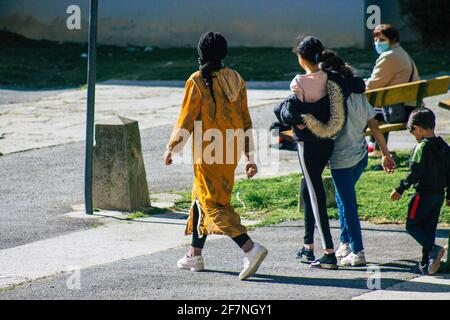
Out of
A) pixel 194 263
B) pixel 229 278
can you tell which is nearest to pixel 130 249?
pixel 194 263

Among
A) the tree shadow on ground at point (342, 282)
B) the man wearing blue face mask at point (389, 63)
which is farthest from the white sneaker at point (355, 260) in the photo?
the man wearing blue face mask at point (389, 63)

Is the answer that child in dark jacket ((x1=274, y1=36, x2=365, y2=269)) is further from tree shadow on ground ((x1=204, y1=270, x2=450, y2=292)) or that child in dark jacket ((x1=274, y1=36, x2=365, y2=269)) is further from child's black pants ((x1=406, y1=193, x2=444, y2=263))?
child's black pants ((x1=406, y1=193, x2=444, y2=263))

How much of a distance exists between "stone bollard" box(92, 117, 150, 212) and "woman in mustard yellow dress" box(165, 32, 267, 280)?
2.43 m

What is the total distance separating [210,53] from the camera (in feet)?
23.5

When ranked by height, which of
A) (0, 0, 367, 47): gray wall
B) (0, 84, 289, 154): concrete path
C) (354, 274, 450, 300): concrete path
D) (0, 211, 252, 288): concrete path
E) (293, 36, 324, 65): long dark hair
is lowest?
(0, 211, 252, 288): concrete path

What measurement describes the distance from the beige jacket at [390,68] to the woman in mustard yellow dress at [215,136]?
3.69 m

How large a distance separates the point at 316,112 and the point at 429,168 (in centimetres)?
90

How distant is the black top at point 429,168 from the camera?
278 inches

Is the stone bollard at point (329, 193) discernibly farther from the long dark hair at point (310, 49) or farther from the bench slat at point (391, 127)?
the long dark hair at point (310, 49)

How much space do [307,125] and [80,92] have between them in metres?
11.4

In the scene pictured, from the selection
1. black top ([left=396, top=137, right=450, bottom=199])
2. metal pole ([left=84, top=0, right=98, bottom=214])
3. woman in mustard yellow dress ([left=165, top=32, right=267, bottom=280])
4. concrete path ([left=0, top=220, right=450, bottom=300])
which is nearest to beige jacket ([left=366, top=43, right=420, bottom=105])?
concrete path ([left=0, top=220, right=450, bottom=300])

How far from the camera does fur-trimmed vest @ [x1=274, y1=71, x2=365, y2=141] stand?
7176 millimetres

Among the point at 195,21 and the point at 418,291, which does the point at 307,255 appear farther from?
the point at 195,21
